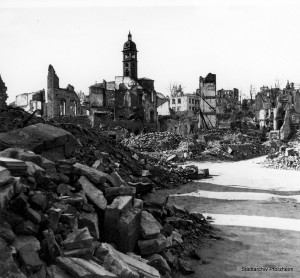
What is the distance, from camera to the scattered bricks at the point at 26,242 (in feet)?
11.7

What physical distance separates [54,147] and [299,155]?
1987 centimetres

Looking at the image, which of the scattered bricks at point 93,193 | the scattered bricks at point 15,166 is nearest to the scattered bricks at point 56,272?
the scattered bricks at point 15,166

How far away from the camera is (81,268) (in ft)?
12.0

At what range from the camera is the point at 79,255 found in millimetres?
3945

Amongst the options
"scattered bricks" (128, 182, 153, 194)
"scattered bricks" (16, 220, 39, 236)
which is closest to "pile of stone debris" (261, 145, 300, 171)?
"scattered bricks" (128, 182, 153, 194)

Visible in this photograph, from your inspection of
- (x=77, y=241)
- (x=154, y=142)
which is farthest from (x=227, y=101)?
(x=77, y=241)

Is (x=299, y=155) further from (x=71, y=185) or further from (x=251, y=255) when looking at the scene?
(x=71, y=185)

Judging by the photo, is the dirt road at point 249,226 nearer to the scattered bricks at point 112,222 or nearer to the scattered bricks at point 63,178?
the scattered bricks at point 112,222

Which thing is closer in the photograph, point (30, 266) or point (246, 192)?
point (30, 266)

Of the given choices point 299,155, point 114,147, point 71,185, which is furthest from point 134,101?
point 71,185

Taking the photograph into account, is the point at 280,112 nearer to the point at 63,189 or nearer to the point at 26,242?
the point at 63,189

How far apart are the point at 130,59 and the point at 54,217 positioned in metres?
43.0

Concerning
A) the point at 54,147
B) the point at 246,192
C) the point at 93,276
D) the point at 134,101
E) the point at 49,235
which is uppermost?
the point at 134,101

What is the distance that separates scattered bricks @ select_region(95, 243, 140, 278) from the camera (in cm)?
386
